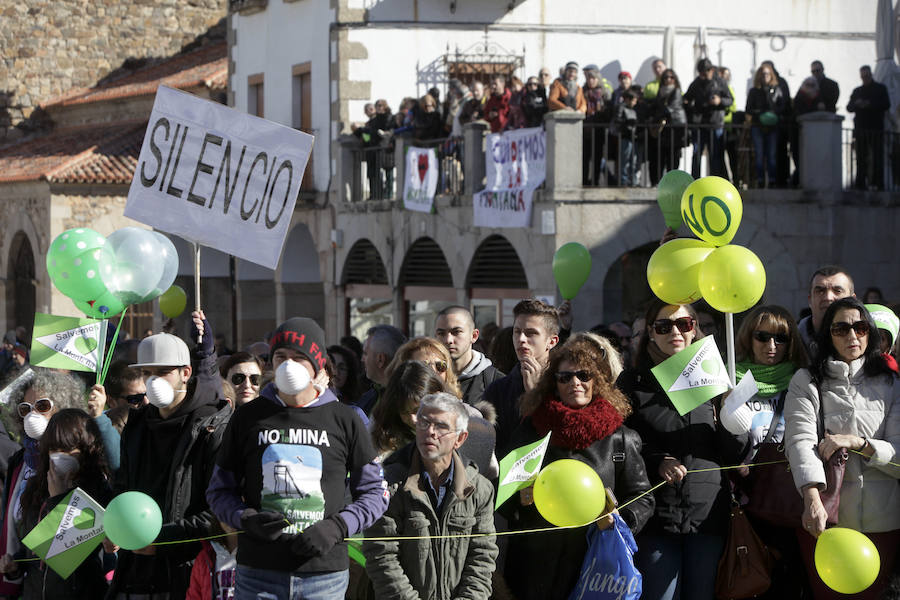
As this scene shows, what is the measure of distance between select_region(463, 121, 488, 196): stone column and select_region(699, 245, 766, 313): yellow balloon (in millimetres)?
10603

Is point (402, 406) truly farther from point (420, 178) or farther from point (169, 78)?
point (169, 78)

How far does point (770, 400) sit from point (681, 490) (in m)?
0.77

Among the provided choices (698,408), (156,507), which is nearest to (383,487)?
(156,507)

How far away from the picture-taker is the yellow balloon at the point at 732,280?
6602 millimetres

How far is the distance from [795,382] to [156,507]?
9.39 feet

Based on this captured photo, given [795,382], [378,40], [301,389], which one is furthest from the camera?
[378,40]

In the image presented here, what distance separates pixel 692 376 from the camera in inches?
248

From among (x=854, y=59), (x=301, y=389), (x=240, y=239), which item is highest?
(x=854, y=59)

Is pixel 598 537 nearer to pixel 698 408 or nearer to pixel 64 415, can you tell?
pixel 698 408

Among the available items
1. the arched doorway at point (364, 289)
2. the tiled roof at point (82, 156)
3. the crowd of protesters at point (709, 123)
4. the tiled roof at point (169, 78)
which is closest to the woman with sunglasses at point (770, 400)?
the crowd of protesters at point (709, 123)

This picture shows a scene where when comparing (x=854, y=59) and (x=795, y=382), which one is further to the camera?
(x=854, y=59)

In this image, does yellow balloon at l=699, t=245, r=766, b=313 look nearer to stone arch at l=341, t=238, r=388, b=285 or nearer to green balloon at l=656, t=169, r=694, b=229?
green balloon at l=656, t=169, r=694, b=229

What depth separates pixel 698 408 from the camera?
6477 millimetres

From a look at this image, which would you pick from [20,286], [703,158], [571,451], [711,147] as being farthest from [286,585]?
[20,286]
